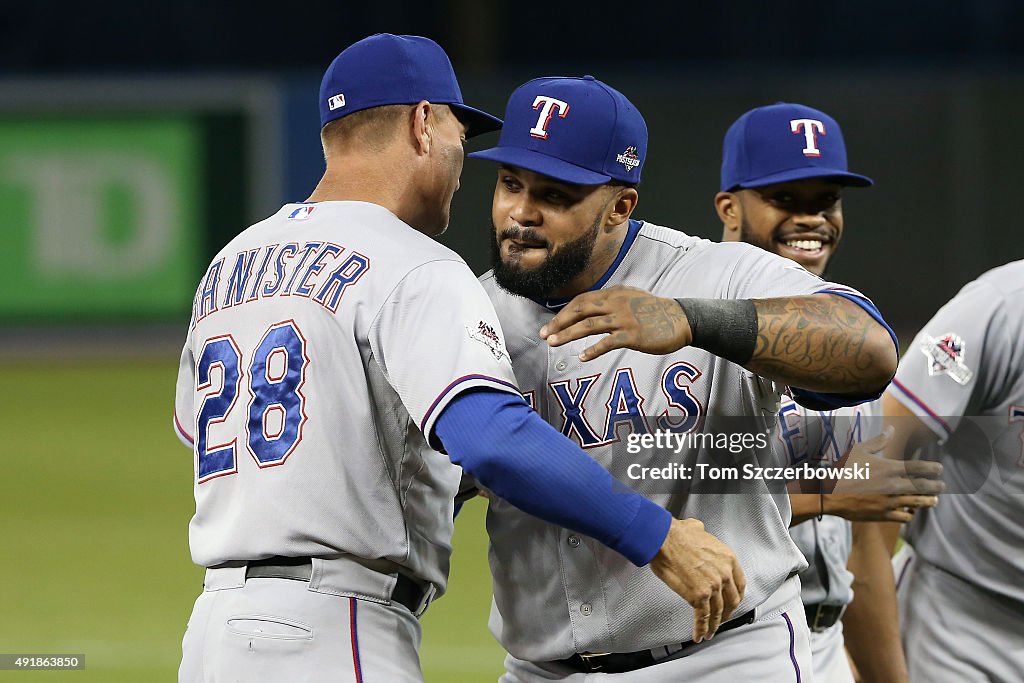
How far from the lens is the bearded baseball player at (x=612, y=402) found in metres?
3.53

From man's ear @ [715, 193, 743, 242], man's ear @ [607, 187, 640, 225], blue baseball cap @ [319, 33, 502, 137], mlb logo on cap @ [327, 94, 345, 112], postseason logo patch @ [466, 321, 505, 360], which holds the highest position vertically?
blue baseball cap @ [319, 33, 502, 137]

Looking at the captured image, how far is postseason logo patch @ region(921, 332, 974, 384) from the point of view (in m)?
4.30

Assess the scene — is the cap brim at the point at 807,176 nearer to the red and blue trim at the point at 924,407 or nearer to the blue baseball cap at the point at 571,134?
the red and blue trim at the point at 924,407

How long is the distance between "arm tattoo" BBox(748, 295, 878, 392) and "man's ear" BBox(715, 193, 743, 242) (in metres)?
1.80

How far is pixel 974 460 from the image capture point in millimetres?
4480

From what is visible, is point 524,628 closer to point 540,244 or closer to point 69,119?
point 540,244

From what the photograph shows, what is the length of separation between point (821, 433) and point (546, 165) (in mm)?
1485

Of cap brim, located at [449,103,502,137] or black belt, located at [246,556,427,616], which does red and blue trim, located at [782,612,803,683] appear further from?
cap brim, located at [449,103,502,137]

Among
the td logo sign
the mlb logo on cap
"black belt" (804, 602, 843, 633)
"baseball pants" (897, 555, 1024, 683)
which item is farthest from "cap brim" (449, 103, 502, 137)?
the td logo sign

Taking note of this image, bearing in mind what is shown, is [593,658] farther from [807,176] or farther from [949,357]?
[807,176]

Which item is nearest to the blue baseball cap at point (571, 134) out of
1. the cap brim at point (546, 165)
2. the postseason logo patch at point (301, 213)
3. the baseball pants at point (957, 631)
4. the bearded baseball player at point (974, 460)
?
the cap brim at point (546, 165)

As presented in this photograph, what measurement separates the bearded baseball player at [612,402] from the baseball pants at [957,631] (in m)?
1.12

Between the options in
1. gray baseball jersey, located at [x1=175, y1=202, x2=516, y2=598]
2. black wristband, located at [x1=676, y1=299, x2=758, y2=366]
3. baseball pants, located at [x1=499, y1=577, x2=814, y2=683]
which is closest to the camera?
black wristband, located at [x1=676, y1=299, x2=758, y2=366]

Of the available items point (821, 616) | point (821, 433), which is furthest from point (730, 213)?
point (821, 616)
